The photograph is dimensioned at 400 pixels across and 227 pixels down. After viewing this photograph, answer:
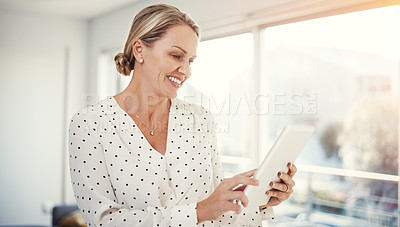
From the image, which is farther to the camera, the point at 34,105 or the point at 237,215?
the point at 34,105

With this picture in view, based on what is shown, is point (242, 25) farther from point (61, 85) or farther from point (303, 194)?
point (61, 85)

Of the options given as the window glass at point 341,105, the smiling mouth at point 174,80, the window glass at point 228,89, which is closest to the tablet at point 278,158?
the smiling mouth at point 174,80

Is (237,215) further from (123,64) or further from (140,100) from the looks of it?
(123,64)

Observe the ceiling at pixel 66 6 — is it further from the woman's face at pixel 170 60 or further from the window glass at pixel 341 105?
the woman's face at pixel 170 60

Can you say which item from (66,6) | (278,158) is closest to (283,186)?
(278,158)

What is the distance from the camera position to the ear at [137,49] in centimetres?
141

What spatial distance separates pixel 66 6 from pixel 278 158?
12.0ft

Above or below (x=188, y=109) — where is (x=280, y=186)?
below

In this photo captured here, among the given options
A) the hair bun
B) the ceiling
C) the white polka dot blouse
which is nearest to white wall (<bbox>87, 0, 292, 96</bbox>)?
the ceiling

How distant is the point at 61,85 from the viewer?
476 cm

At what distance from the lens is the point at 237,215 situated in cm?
145

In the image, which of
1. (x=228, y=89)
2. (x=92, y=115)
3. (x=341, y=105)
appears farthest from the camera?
(x=341, y=105)

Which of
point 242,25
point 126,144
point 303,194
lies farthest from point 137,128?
point 303,194

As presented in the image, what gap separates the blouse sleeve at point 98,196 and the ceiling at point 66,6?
278cm
